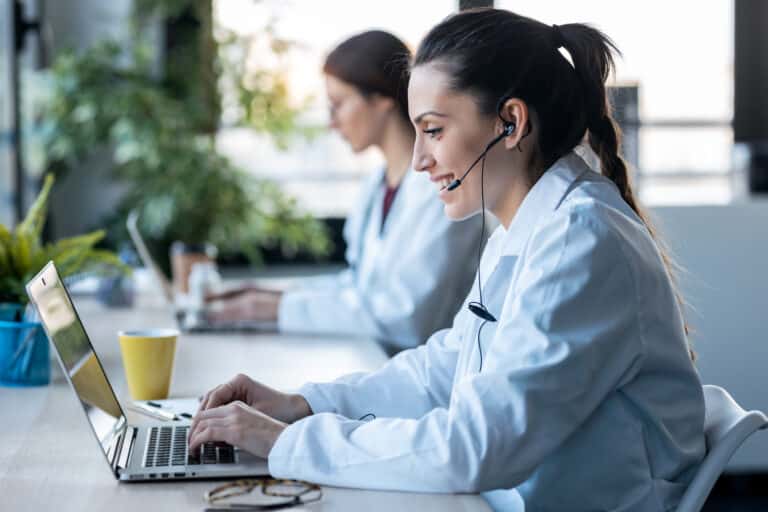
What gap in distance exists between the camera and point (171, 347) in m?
1.64

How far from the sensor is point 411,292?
7.53 ft

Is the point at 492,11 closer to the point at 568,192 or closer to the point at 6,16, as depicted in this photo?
the point at 568,192

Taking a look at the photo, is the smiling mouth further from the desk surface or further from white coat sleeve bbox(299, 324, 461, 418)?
the desk surface

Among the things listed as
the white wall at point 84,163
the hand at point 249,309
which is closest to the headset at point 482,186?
the hand at point 249,309

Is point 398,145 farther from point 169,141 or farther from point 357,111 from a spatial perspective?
point 169,141

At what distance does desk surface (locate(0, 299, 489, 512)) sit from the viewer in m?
1.06

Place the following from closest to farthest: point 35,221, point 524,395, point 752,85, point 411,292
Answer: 1. point 524,395
2. point 35,221
3. point 411,292
4. point 752,85

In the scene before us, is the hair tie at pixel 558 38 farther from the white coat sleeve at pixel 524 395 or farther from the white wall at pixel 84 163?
the white wall at pixel 84 163

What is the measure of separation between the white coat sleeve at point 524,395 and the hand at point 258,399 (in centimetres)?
25

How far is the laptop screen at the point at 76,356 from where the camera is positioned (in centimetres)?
117

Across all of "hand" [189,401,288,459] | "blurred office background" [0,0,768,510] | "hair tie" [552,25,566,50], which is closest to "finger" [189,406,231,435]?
"hand" [189,401,288,459]

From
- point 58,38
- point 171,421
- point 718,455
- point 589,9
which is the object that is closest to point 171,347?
point 171,421

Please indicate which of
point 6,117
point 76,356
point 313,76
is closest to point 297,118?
point 313,76

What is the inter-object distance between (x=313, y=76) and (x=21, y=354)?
9.11 feet
